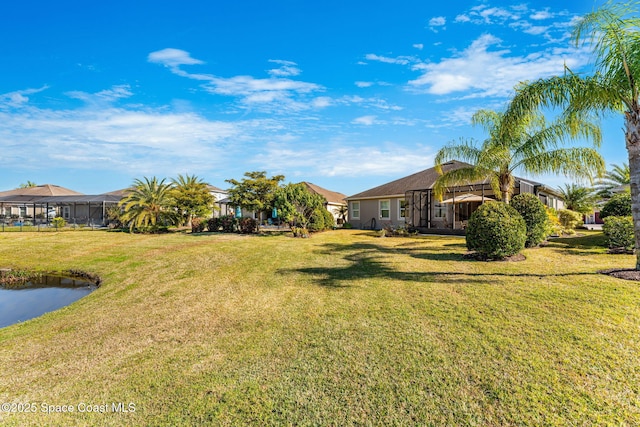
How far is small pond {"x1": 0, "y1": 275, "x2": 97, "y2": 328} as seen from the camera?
306 inches

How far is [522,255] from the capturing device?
32.5 ft

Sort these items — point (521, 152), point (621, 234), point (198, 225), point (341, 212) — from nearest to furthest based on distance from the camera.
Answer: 1. point (621, 234)
2. point (521, 152)
3. point (198, 225)
4. point (341, 212)

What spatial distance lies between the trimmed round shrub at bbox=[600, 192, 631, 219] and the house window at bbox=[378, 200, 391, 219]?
12718 mm

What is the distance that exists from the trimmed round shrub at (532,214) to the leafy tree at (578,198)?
21.7 meters

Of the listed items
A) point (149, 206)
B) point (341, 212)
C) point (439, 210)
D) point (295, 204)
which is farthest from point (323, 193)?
point (149, 206)

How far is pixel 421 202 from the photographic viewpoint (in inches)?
845

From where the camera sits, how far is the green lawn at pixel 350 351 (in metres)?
3.17

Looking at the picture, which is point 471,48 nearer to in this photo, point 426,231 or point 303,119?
point 303,119

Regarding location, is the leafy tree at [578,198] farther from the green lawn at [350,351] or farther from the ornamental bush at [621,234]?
the green lawn at [350,351]

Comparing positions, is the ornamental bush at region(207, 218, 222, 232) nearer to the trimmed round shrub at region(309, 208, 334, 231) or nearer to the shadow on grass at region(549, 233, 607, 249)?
the trimmed round shrub at region(309, 208, 334, 231)

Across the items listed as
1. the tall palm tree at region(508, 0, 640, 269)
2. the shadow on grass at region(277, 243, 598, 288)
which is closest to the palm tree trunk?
the tall palm tree at region(508, 0, 640, 269)

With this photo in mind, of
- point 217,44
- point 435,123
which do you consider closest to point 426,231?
point 435,123

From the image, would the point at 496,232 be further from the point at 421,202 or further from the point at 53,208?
the point at 53,208

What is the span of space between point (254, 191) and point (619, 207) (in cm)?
1860
